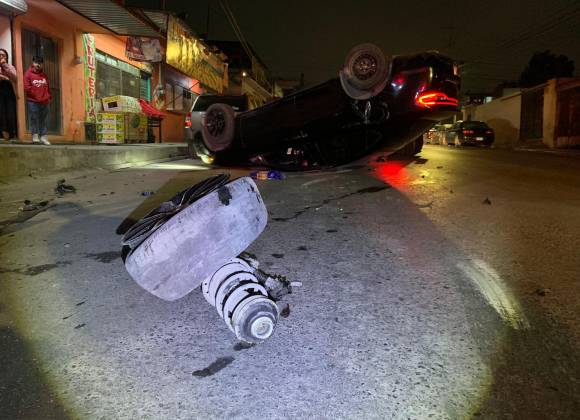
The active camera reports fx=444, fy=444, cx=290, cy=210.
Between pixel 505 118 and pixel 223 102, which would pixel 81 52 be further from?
pixel 505 118

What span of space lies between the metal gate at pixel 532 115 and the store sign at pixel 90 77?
84.2 ft

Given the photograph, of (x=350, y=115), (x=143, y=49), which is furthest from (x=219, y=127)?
(x=143, y=49)

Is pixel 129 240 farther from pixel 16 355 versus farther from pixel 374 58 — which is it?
pixel 374 58

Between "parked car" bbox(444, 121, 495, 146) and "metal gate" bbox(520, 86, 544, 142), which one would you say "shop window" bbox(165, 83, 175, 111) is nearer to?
"parked car" bbox(444, 121, 495, 146)

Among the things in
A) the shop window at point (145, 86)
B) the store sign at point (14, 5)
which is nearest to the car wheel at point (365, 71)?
the store sign at point (14, 5)

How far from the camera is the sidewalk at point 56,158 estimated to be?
6.85 m

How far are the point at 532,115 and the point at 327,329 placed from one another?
3242 centimetres

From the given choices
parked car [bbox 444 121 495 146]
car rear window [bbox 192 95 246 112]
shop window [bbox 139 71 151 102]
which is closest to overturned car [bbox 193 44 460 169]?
car rear window [bbox 192 95 246 112]

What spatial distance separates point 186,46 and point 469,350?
1927 centimetres

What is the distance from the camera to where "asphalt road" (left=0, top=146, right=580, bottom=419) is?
5.42 feet

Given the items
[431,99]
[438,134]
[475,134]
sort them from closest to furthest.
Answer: [431,99]
[475,134]
[438,134]

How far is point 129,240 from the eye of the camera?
7.06 ft

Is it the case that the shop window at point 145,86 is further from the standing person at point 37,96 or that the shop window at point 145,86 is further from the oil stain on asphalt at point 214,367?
the oil stain on asphalt at point 214,367

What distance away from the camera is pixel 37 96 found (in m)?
9.09
